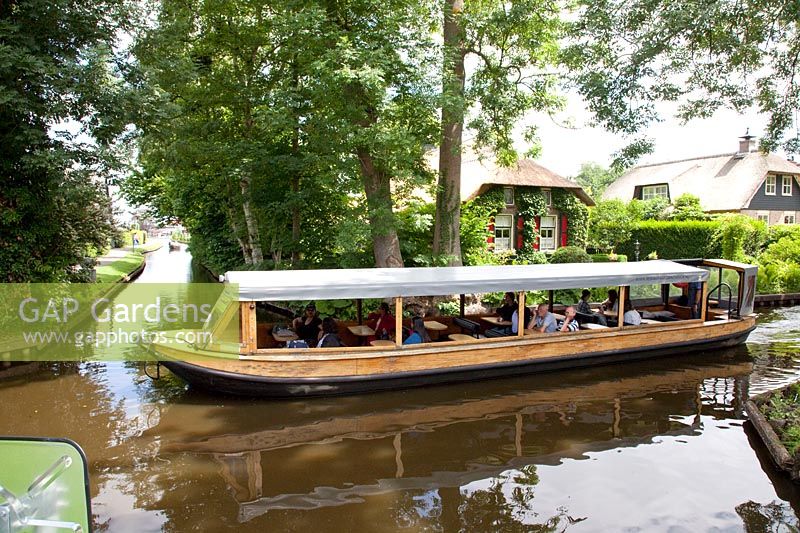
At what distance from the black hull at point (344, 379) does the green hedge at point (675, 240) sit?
20.3 metres

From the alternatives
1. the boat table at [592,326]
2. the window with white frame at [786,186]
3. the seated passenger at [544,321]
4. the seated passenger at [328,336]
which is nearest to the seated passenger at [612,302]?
the boat table at [592,326]

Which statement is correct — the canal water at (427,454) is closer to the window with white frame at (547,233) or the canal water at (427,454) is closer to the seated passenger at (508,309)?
the seated passenger at (508,309)

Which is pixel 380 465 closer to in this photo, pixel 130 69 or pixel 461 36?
pixel 130 69

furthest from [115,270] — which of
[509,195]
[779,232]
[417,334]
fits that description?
[779,232]

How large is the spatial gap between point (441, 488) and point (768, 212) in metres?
37.1

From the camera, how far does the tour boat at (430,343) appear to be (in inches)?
381

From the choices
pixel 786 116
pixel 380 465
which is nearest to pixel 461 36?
pixel 786 116

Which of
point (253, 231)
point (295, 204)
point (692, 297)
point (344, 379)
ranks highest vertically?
point (295, 204)

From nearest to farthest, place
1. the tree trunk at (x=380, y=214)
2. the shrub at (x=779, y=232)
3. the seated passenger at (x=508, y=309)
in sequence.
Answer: the seated passenger at (x=508, y=309)
the tree trunk at (x=380, y=214)
the shrub at (x=779, y=232)

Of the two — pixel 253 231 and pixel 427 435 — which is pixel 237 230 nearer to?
pixel 253 231

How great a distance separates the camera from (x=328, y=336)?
1066 cm

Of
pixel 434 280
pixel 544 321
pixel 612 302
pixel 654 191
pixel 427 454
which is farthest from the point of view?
pixel 654 191

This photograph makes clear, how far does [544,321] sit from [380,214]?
5715 millimetres

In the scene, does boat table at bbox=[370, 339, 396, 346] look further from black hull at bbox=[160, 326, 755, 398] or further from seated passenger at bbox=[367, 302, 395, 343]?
black hull at bbox=[160, 326, 755, 398]
